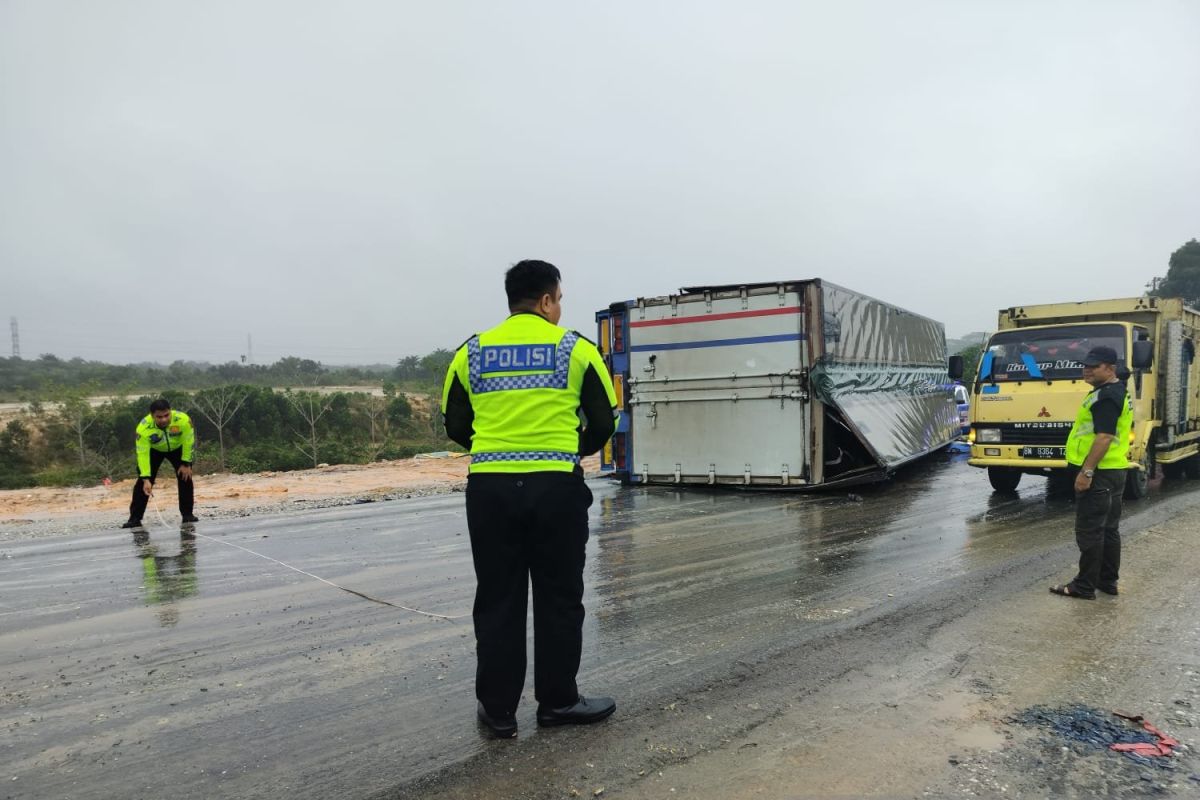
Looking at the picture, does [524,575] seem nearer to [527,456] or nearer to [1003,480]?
[527,456]

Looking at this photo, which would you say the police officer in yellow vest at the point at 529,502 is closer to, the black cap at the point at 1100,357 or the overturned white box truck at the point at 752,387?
the black cap at the point at 1100,357

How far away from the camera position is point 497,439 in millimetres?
3297

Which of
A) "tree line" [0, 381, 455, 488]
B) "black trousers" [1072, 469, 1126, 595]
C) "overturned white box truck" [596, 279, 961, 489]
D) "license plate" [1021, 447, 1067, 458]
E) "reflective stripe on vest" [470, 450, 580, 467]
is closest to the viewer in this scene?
"reflective stripe on vest" [470, 450, 580, 467]

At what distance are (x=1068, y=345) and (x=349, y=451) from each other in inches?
769

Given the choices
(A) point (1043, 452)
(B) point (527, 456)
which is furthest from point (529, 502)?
(A) point (1043, 452)

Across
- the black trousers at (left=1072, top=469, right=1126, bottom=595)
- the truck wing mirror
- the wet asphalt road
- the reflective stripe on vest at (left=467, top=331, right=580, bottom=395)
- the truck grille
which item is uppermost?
the truck wing mirror

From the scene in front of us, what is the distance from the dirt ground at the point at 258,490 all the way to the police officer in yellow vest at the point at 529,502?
917 centimetres

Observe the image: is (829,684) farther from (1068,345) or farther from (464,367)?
(1068,345)

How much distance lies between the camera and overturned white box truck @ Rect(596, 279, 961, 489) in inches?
424

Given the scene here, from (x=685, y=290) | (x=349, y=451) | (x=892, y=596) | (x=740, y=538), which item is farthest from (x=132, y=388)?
(x=892, y=596)

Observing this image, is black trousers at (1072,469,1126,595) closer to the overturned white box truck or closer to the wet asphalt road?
the wet asphalt road

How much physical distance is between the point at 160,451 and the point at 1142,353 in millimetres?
12134

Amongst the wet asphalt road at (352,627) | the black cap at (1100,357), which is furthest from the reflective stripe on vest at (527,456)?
the black cap at (1100,357)

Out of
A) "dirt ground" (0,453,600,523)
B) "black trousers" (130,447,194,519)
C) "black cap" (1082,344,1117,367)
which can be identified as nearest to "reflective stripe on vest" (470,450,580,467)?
"black cap" (1082,344,1117,367)
